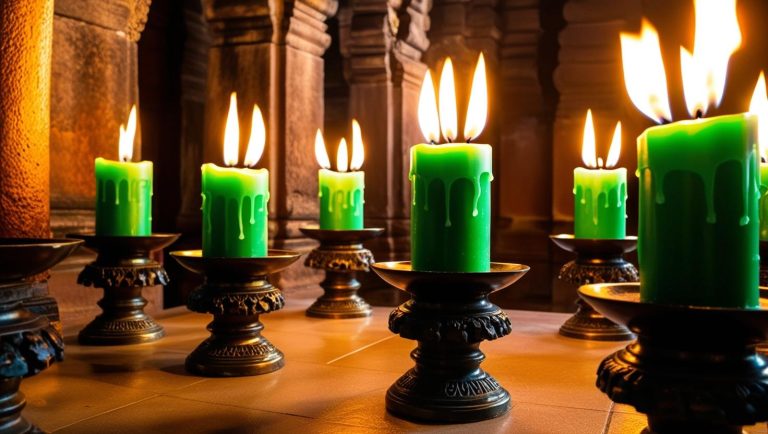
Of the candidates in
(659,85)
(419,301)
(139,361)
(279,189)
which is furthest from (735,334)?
(279,189)

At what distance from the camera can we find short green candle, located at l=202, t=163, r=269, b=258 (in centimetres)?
166

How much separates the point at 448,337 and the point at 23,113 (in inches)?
51.3

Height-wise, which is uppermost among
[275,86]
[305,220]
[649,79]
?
[275,86]

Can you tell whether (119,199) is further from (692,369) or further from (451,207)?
(692,369)

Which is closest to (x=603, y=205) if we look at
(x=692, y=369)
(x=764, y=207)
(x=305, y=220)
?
(x=764, y=207)

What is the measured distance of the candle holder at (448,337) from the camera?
48.4 inches

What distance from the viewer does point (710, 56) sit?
789 mm

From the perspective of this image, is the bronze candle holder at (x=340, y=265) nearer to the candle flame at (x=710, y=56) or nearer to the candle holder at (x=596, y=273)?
the candle holder at (x=596, y=273)

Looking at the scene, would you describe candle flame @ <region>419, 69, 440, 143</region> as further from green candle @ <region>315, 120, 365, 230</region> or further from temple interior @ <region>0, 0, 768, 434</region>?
green candle @ <region>315, 120, 365, 230</region>

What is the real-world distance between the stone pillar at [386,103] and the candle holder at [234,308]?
3.04 metres

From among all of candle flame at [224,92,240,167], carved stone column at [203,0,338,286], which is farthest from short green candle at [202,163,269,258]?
carved stone column at [203,0,338,286]

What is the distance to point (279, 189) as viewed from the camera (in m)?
3.77

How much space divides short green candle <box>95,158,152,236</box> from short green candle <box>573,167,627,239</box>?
4.60 feet

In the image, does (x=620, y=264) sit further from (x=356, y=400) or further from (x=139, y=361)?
(x=139, y=361)
